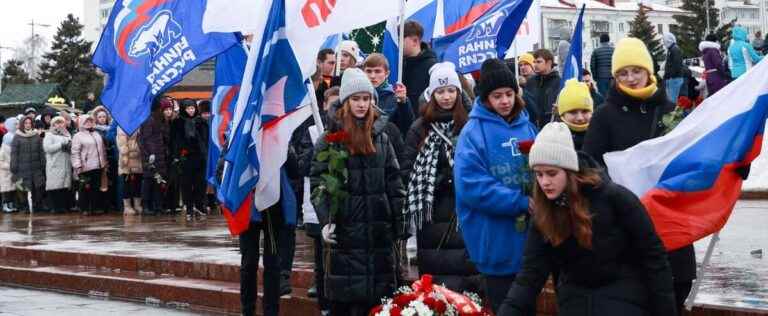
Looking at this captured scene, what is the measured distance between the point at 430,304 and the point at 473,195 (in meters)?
0.80

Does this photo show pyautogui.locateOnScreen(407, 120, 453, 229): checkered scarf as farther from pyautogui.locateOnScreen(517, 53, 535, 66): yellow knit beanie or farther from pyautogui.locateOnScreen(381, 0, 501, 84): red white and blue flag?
pyautogui.locateOnScreen(517, 53, 535, 66): yellow knit beanie

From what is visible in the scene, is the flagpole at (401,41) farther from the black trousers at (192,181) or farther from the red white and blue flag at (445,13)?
the black trousers at (192,181)

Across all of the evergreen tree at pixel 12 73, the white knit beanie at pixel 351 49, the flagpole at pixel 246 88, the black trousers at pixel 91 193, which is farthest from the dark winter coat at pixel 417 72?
the evergreen tree at pixel 12 73

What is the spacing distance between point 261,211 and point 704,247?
4.07m

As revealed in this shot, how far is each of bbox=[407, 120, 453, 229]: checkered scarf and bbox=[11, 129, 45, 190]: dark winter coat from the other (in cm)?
1635

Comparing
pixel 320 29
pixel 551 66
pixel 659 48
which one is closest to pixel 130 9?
pixel 320 29

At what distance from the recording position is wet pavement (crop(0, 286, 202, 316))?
11.9 m

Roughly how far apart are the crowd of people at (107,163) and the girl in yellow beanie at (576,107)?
1231 cm

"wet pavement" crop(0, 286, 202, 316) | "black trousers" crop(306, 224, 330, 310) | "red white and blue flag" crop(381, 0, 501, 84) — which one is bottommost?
"wet pavement" crop(0, 286, 202, 316)

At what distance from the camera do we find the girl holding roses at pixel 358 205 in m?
8.70

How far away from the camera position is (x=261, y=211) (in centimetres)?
991

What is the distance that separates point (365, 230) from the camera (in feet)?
28.7

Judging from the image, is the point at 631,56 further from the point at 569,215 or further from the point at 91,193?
the point at 91,193

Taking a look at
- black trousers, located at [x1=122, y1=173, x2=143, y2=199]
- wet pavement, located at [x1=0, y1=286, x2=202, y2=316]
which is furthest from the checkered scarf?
black trousers, located at [x1=122, y1=173, x2=143, y2=199]
